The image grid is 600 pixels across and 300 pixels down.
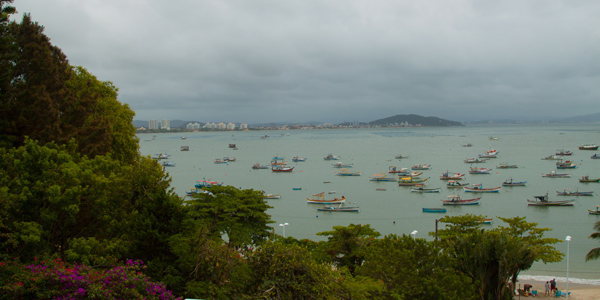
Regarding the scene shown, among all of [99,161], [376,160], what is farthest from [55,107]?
[376,160]

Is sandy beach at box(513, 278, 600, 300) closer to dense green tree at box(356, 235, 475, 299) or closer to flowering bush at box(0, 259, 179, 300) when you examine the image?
dense green tree at box(356, 235, 475, 299)

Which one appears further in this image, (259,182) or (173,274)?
(259,182)

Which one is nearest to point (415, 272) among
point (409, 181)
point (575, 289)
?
point (575, 289)

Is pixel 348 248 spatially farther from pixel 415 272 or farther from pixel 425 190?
pixel 425 190

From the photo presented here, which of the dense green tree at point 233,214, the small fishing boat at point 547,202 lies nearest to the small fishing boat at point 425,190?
the small fishing boat at point 547,202

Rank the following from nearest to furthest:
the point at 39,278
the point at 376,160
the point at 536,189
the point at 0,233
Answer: the point at 39,278
the point at 0,233
the point at 536,189
the point at 376,160

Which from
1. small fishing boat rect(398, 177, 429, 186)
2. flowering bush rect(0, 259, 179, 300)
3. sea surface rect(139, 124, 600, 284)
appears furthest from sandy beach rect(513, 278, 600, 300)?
small fishing boat rect(398, 177, 429, 186)

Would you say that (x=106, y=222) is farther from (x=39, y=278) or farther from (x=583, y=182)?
(x=583, y=182)
